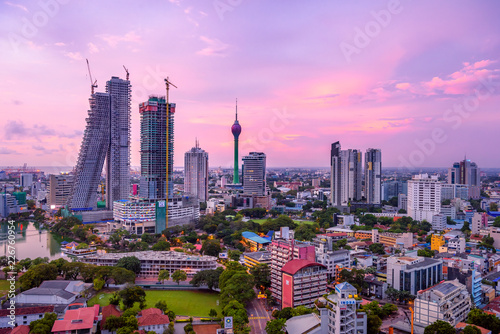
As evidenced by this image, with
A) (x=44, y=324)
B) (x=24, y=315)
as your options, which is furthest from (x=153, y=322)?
(x=24, y=315)

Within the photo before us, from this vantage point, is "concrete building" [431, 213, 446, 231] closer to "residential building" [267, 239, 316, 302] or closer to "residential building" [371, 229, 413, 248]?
"residential building" [371, 229, 413, 248]

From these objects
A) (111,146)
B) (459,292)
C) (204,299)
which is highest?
(111,146)

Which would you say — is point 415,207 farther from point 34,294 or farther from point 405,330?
point 34,294

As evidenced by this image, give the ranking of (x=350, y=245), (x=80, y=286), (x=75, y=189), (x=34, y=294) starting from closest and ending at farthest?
(x=34, y=294) → (x=80, y=286) → (x=350, y=245) → (x=75, y=189)

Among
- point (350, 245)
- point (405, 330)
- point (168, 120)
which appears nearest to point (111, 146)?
point (168, 120)

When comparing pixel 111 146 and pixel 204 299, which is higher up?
pixel 111 146

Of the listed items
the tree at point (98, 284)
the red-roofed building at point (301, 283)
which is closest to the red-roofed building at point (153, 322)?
the red-roofed building at point (301, 283)

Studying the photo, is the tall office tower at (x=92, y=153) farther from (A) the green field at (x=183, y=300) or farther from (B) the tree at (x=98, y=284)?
(A) the green field at (x=183, y=300)
